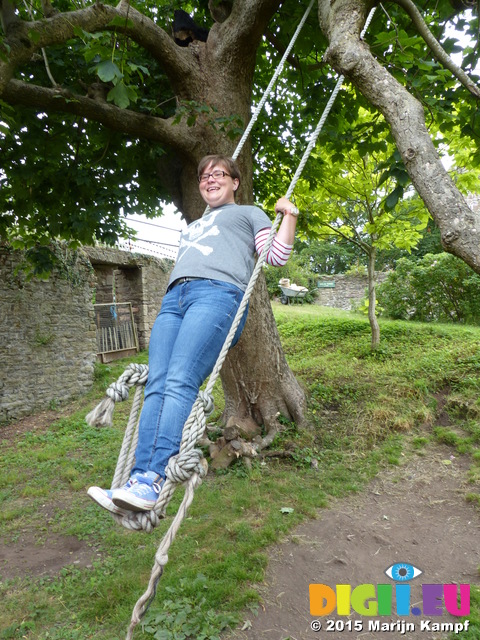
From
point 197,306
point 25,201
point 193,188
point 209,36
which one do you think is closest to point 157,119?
point 193,188

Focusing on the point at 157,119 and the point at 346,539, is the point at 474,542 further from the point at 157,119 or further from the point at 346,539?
the point at 157,119

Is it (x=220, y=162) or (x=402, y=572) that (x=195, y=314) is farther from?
(x=402, y=572)

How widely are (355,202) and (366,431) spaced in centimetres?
391

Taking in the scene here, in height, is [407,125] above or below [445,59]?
below

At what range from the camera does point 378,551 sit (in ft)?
9.49

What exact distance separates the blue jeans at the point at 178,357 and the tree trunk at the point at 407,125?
2.97 feet

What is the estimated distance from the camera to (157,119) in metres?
3.70

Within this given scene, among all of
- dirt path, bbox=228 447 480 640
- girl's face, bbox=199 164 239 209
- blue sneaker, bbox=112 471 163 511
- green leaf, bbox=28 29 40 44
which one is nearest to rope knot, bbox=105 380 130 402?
blue sneaker, bbox=112 471 163 511

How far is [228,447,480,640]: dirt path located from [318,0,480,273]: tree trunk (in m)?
2.02

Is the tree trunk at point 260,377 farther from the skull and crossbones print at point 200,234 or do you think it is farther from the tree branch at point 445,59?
the tree branch at point 445,59

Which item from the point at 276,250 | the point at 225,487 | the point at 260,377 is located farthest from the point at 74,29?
the point at 225,487

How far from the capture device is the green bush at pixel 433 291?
8656 millimetres

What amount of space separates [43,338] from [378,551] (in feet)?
19.8

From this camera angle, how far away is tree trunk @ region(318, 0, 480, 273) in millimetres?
1456
